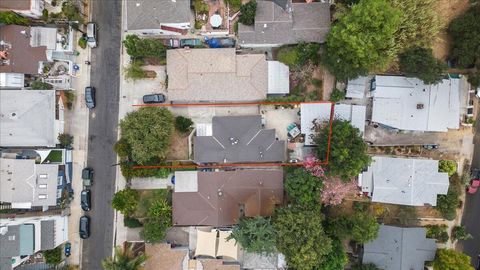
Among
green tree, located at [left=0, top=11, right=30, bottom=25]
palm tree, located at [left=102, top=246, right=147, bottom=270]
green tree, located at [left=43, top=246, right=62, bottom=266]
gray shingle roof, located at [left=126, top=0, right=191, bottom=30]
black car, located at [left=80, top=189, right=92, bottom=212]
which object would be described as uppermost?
gray shingle roof, located at [left=126, top=0, right=191, bottom=30]

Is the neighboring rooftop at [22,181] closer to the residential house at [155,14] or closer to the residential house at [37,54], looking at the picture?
the residential house at [37,54]

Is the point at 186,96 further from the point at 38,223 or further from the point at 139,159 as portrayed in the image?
the point at 38,223

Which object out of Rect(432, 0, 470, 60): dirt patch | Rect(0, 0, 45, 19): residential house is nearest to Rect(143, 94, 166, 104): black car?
Rect(0, 0, 45, 19): residential house

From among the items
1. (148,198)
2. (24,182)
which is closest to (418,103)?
(148,198)

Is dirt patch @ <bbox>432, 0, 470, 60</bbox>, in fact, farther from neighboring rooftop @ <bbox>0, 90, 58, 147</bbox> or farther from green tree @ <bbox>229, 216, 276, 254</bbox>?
neighboring rooftop @ <bbox>0, 90, 58, 147</bbox>

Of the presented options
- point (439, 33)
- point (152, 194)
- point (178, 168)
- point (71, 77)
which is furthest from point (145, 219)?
point (439, 33)
